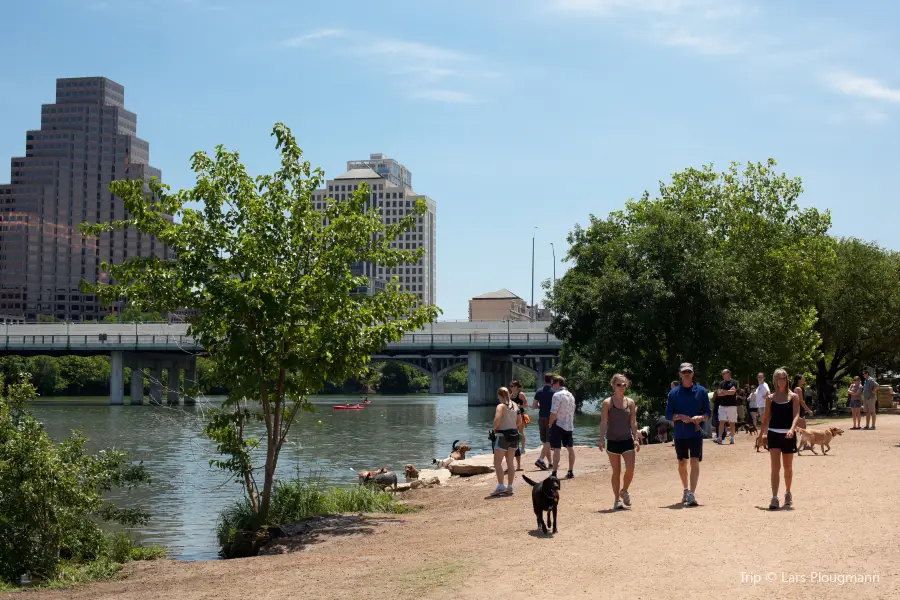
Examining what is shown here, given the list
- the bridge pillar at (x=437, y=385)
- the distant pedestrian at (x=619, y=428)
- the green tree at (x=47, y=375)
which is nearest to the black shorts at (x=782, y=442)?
the distant pedestrian at (x=619, y=428)

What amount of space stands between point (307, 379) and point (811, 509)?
25.5 ft

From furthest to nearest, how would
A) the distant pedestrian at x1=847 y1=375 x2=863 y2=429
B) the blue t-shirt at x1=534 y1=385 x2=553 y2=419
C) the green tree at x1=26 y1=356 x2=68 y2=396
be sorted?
the green tree at x1=26 y1=356 x2=68 y2=396 < the distant pedestrian at x1=847 y1=375 x2=863 y2=429 < the blue t-shirt at x1=534 y1=385 x2=553 y2=419

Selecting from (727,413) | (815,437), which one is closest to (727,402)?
(727,413)

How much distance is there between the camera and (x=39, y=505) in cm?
1441

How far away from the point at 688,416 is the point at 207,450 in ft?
36.8

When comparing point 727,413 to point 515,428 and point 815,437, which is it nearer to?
point 815,437

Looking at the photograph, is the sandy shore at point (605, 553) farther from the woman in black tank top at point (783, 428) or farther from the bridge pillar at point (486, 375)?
the bridge pillar at point (486, 375)

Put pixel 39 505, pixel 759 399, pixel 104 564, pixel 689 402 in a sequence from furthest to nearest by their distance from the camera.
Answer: pixel 759 399
pixel 39 505
pixel 104 564
pixel 689 402

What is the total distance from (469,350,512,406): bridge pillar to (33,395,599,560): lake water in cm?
2363

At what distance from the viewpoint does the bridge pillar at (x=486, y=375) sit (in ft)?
328

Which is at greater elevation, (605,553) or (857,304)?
(857,304)

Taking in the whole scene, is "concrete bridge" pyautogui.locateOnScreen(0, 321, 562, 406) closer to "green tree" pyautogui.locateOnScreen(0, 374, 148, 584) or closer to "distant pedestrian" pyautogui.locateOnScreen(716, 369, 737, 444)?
"distant pedestrian" pyautogui.locateOnScreen(716, 369, 737, 444)

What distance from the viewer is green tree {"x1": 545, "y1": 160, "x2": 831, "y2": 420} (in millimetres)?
35219

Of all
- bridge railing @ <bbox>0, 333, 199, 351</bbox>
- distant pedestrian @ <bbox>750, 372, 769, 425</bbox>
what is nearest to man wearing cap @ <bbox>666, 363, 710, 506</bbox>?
distant pedestrian @ <bbox>750, 372, 769, 425</bbox>
